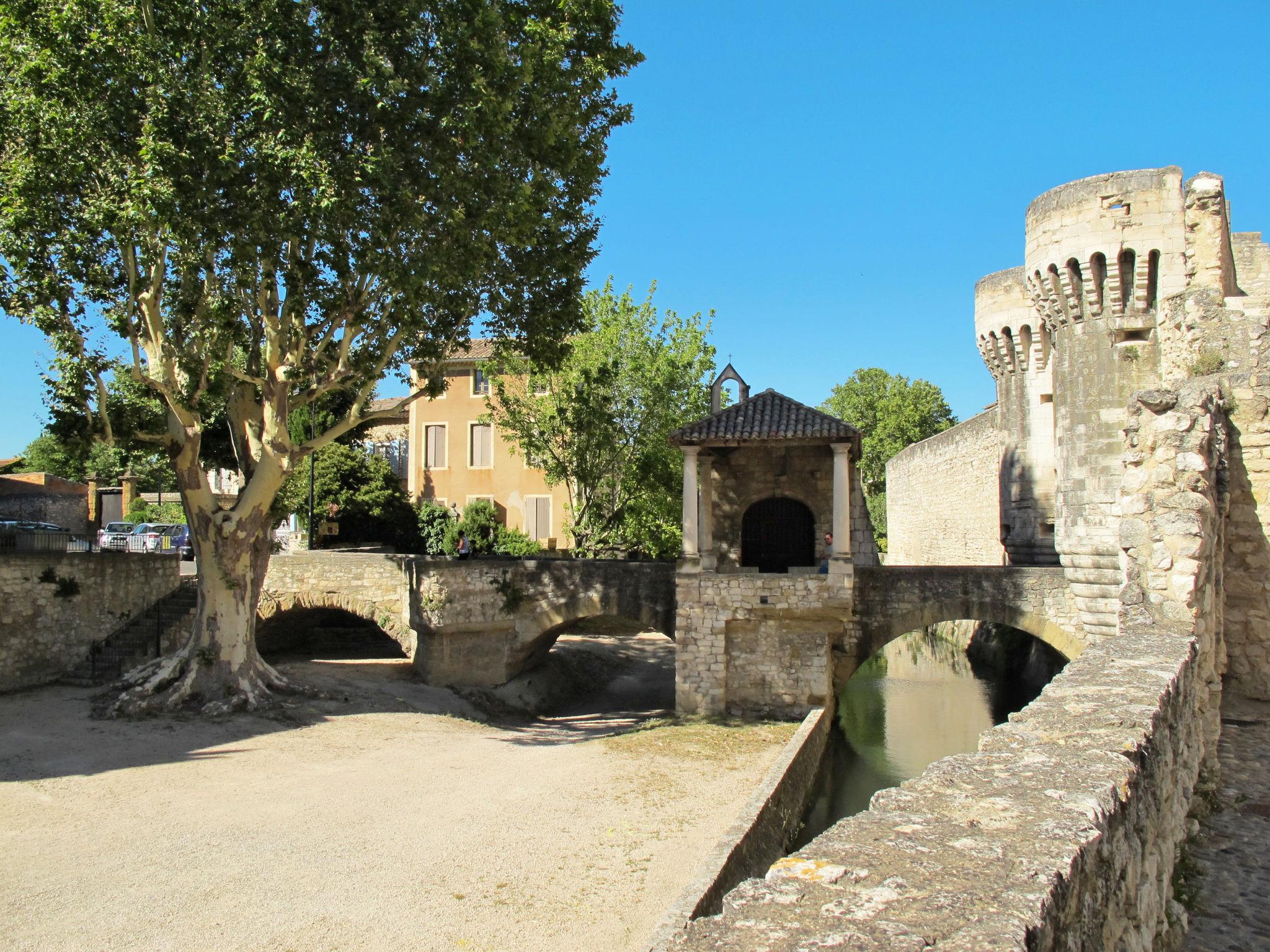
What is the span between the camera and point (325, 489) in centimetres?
3072

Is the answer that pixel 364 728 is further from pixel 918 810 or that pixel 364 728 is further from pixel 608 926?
pixel 918 810

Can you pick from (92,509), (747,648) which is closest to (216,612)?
(747,648)

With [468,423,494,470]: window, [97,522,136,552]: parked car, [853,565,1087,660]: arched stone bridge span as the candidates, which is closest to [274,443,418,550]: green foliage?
[468,423,494,470]: window

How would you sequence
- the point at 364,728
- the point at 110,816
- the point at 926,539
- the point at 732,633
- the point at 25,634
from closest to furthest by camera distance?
the point at 110,816 → the point at 364,728 → the point at 25,634 → the point at 732,633 → the point at 926,539

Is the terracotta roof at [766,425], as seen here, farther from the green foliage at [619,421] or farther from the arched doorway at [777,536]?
the green foliage at [619,421]

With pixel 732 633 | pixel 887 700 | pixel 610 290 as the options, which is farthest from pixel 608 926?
pixel 610 290

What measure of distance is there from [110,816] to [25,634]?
864cm

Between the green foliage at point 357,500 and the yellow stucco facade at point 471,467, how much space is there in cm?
175

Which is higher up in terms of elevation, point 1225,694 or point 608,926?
point 1225,694

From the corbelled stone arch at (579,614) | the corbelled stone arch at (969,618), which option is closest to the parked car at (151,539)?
the corbelled stone arch at (579,614)

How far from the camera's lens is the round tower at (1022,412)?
23406mm

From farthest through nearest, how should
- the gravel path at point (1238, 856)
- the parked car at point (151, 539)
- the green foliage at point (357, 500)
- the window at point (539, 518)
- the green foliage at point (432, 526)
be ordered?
1. the window at point (539, 518)
2. the green foliage at point (432, 526)
3. the green foliage at point (357, 500)
4. the parked car at point (151, 539)
5. the gravel path at point (1238, 856)

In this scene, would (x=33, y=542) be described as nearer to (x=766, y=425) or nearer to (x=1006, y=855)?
(x=766, y=425)

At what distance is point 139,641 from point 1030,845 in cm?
1976
